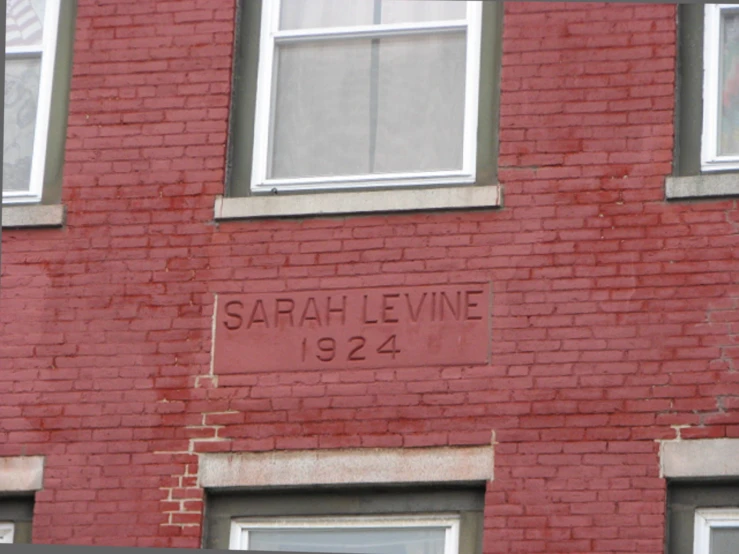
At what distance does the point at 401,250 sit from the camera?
12.7 metres

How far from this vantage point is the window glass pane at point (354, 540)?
1235 centimetres

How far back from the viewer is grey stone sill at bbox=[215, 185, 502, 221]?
501 inches

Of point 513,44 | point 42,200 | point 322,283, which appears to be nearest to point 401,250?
point 322,283

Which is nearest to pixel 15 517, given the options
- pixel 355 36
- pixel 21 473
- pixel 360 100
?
pixel 21 473

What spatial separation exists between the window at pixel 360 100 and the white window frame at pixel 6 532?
2173 millimetres

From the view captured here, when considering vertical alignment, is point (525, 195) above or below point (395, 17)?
below

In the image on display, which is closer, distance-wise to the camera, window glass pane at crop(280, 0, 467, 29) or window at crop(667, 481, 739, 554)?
window at crop(667, 481, 739, 554)

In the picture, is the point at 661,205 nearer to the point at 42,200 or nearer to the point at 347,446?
the point at 347,446

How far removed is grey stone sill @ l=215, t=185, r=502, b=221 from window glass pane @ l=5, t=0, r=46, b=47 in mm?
1804

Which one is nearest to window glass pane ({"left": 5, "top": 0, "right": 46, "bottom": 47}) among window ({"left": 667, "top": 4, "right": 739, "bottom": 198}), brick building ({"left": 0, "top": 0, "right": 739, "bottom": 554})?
brick building ({"left": 0, "top": 0, "right": 739, "bottom": 554})

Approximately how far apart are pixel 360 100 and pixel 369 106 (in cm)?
7

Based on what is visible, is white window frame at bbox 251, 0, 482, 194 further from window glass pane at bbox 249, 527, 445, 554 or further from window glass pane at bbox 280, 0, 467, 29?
window glass pane at bbox 249, 527, 445, 554

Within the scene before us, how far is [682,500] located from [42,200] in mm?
4217

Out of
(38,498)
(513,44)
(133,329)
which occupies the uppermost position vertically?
(513,44)
